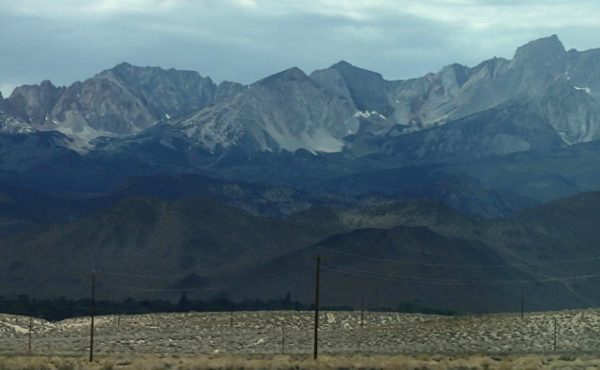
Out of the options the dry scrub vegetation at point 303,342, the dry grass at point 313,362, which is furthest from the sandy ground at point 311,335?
the dry grass at point 313,362

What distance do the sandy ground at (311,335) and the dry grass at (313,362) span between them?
5.46 metres

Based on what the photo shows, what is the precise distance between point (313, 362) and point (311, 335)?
34469 mm

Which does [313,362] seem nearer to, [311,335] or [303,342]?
[303,342]

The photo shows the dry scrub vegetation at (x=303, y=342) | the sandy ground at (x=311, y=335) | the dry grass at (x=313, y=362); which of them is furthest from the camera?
the sandy ground at (x=311, y=335)

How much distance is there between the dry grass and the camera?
251ft

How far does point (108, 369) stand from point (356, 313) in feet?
194

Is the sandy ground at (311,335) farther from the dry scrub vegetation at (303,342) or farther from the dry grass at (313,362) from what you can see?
the dry grass at (313,362)

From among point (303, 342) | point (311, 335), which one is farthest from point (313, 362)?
point (311, 335)

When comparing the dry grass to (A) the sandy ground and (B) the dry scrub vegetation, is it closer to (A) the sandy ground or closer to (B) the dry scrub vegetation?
(B) the dry scrub vegetation

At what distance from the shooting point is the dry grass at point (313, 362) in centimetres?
7662

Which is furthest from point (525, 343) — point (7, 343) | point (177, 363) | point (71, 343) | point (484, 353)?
point (7, 343)

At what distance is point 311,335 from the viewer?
376ft

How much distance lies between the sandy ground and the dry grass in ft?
17.9

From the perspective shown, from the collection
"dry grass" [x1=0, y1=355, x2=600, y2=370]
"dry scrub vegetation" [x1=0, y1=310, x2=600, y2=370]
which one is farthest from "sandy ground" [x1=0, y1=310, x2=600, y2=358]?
"dry grass" [x1=0, y1=355, x2=600, y2=370]
